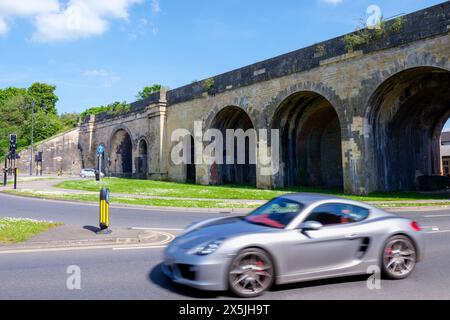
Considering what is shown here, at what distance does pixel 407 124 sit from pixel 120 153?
31.4m

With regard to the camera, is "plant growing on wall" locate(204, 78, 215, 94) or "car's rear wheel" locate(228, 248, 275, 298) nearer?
"car's rear wheel" locate(228, 248, 275, 298)

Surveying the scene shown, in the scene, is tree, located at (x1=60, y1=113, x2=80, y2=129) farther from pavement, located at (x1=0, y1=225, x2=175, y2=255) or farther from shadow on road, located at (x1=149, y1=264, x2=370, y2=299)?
shadow on road, located at (x1=149, y1=264, x2=370, y2=299)

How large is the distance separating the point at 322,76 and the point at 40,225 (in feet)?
57.5

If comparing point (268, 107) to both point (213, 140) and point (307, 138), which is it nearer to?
point (307, 138)

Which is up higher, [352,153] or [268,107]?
[268,107]

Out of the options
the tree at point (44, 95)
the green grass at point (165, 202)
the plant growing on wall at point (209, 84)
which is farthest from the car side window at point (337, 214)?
the tree at point (44, 95)

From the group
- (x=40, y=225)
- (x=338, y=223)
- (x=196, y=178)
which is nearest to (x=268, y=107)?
(x=196, y=178)

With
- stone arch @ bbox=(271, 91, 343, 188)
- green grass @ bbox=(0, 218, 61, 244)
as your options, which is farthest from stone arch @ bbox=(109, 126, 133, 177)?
green grass @ bbox=(0, 218, 61, 244)

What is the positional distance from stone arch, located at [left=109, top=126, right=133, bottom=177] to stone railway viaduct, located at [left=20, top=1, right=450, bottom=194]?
308 inches

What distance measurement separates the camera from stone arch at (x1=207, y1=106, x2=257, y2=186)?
98.4ft

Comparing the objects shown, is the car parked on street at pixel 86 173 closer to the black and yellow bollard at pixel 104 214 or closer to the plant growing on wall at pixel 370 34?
the plant growing on wall at pixel 370 34

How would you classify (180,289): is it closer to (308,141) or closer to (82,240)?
(82,240)

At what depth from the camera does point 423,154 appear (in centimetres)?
2580

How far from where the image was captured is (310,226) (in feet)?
16.1
